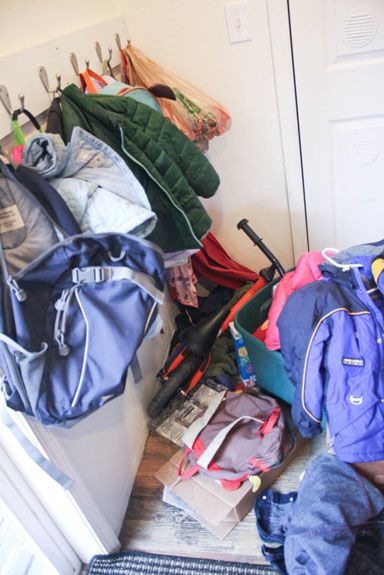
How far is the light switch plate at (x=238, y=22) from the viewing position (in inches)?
58.2

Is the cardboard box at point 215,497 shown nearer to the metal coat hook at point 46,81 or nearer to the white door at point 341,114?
the white door at point 341,114

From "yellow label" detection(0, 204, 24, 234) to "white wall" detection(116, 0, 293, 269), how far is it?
44.3 inches

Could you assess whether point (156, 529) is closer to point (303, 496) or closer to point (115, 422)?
point (115, 422)

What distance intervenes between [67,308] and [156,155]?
448mm

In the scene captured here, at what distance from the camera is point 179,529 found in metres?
1.31

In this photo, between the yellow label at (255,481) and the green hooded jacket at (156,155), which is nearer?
the green hooded jacket at (156,155)

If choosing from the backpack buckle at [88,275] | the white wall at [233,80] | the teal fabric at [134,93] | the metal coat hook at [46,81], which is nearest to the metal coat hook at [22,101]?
the metal coat hook at [46,81]

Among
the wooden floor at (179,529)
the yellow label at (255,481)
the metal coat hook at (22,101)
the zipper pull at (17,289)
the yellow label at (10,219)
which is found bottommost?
the wooden floor at (179,529)

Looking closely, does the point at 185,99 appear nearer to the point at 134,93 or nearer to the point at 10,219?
the point at 134,93

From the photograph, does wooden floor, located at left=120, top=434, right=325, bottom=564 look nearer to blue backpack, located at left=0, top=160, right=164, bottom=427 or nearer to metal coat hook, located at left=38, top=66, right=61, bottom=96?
blue backpack, located at left=0, top=160, right=164, bottom=427

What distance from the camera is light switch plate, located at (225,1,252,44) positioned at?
1.48 meters

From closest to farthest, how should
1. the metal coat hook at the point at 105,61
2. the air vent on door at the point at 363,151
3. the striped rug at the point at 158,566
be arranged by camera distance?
1. the striped rug at the point at 158,566
2. the metal coat hook at the point at 105,61
3. the air vent on door at the point at 363,151

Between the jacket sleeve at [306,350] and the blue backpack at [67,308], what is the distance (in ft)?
1.46

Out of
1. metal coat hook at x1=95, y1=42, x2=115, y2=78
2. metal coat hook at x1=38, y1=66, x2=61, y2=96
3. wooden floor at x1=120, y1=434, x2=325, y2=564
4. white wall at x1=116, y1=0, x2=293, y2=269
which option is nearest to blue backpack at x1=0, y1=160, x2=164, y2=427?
metal coat hook at x1=38, y1=66, x2=61, y2=96
